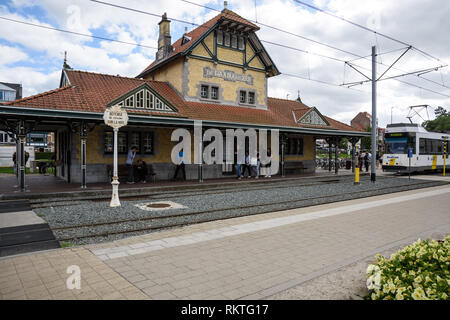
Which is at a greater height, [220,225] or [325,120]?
[325,120]

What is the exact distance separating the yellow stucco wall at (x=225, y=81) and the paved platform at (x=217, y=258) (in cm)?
1288

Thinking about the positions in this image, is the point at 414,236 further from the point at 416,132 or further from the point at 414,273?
the point at 416,132

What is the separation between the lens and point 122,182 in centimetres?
1569

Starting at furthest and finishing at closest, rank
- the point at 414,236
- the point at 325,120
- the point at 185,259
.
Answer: the point at 325,120 < the point at 414,236 < the point at 185,259

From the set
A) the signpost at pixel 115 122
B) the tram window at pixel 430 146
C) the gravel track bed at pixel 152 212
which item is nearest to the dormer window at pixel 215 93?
the gravel track bed at pixel 152 212

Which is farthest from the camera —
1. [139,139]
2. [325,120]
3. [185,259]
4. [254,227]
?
[325,120]

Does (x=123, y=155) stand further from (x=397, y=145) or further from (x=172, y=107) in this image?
(x=397, y=145)

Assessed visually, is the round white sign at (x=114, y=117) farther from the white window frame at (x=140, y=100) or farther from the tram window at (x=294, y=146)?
the tram window at (x=294, y=146)

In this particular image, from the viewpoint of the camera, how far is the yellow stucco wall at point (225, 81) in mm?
19219

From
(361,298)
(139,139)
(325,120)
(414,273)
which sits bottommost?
(361,298)

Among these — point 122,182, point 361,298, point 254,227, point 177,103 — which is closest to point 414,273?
point 361,298

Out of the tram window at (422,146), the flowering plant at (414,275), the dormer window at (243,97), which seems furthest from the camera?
the tram window at (422,146)
